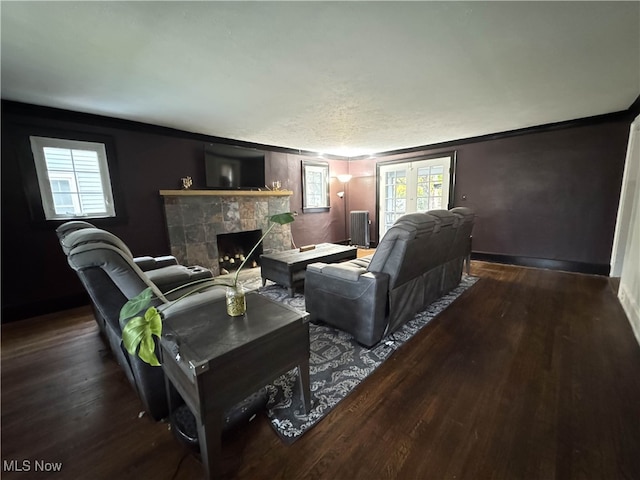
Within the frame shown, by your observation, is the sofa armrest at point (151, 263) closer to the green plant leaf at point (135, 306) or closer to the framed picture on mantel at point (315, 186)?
the green plant leaf at point (135, 306)

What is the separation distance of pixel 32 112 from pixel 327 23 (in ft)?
10.9

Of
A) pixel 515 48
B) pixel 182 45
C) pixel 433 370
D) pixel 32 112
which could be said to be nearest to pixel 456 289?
pixel 433 370

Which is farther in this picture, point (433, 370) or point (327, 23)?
point (433, 370)

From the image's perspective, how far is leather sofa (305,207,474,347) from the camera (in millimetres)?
2018

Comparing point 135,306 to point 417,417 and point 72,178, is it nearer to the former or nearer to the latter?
point 417,417

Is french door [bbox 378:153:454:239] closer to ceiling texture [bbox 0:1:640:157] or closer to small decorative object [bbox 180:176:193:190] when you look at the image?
ceiling texture [bbox 0:1:640:157]

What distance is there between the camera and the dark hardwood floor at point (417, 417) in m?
1.18

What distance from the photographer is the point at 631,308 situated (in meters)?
2.45

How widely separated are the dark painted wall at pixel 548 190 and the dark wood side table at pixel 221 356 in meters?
4.63

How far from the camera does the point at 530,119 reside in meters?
3.58

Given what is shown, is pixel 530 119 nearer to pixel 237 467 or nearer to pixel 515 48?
pixel 515 48

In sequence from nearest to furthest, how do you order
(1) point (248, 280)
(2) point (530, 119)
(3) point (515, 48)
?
(3) point (515, 48), (2) point (530, 119), (1) point (248, 280)

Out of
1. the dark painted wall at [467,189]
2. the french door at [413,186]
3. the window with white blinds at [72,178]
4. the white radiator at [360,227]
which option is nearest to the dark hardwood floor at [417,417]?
the dark painted wall at [467,189]

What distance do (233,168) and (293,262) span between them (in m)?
2.24
